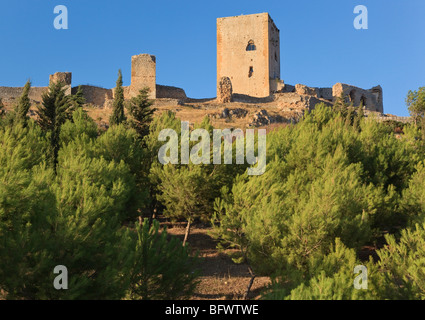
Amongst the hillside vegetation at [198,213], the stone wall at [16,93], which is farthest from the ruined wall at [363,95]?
the stone wall at [16,93]

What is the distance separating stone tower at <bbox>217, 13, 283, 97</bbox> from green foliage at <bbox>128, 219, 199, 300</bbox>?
149 feet

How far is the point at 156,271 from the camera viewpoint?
11.2m

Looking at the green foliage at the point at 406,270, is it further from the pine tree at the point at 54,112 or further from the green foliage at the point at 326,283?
the pine tree at the point at 54,112

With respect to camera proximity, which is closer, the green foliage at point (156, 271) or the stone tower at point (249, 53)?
the green foliage at point (156, 271)

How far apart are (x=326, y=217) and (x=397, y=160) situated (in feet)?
36.6

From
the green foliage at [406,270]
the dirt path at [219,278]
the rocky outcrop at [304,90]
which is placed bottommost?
the dirt path at [219,278]

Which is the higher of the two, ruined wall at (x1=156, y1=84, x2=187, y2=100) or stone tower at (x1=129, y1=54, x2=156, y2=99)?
stone tower at (x1=129, y1=54, x2=156, y2=99)

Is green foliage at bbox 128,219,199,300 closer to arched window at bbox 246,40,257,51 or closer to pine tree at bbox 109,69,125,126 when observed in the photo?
pine tree at bbox 109,69,125,126

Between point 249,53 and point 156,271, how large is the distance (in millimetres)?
48493

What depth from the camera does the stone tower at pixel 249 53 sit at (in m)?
54.9

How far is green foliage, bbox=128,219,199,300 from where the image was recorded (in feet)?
36.3

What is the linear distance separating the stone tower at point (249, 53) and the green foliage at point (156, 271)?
149ft

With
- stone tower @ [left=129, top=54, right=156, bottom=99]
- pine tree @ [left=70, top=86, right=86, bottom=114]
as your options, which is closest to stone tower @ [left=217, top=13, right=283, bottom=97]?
stone tower @ [left=129, top=54, right=156, bottom=99]
